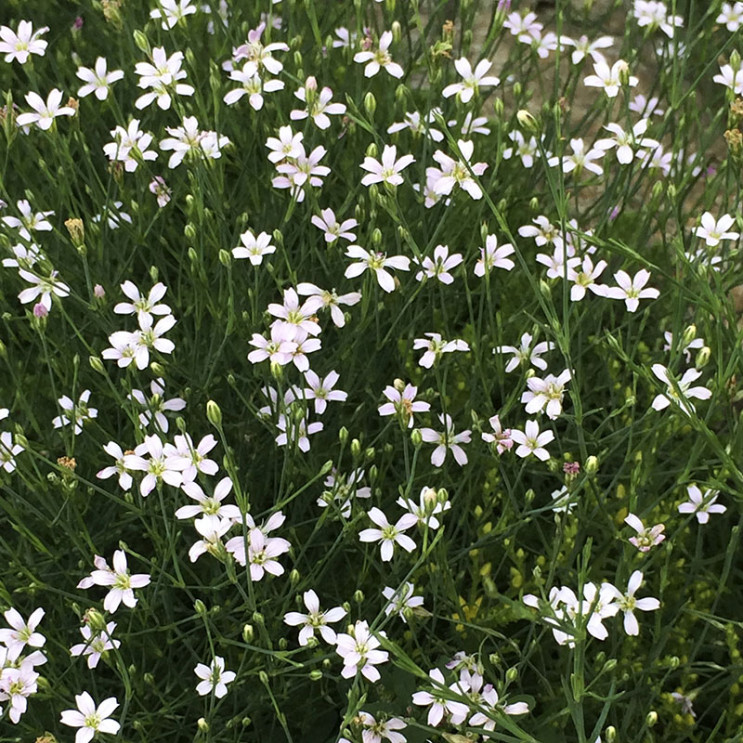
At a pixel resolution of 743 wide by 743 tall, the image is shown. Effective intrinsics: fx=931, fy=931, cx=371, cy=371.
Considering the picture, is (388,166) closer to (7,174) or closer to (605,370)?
(605,370)

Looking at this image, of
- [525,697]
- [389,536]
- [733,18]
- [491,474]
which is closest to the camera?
[525,697]

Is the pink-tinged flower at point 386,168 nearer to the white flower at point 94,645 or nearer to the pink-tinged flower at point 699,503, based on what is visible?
the pink-tinged flower at point 699,503

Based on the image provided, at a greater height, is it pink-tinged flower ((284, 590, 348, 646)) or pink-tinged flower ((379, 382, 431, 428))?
pink-tinged flower ((379, 382, 431, 428))

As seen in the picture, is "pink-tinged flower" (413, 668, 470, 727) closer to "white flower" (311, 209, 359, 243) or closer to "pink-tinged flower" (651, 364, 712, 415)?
"pink-tinged flower" (651, 364, 712, 415)

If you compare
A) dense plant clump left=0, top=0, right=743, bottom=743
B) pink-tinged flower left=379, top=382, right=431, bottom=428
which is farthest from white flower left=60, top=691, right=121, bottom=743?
pink-tinged flower left=379, top=382, right=431, bottom=428

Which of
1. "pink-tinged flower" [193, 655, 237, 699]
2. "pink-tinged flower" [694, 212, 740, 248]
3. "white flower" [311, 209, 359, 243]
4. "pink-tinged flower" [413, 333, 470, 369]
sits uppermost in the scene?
"white flower" [311, 209, 359, 243]

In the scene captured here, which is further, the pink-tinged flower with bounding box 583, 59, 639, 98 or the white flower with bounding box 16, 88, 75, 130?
the pink-tinged flower with bounding box 583, 59, 639, 98

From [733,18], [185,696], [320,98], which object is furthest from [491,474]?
[733,18]
